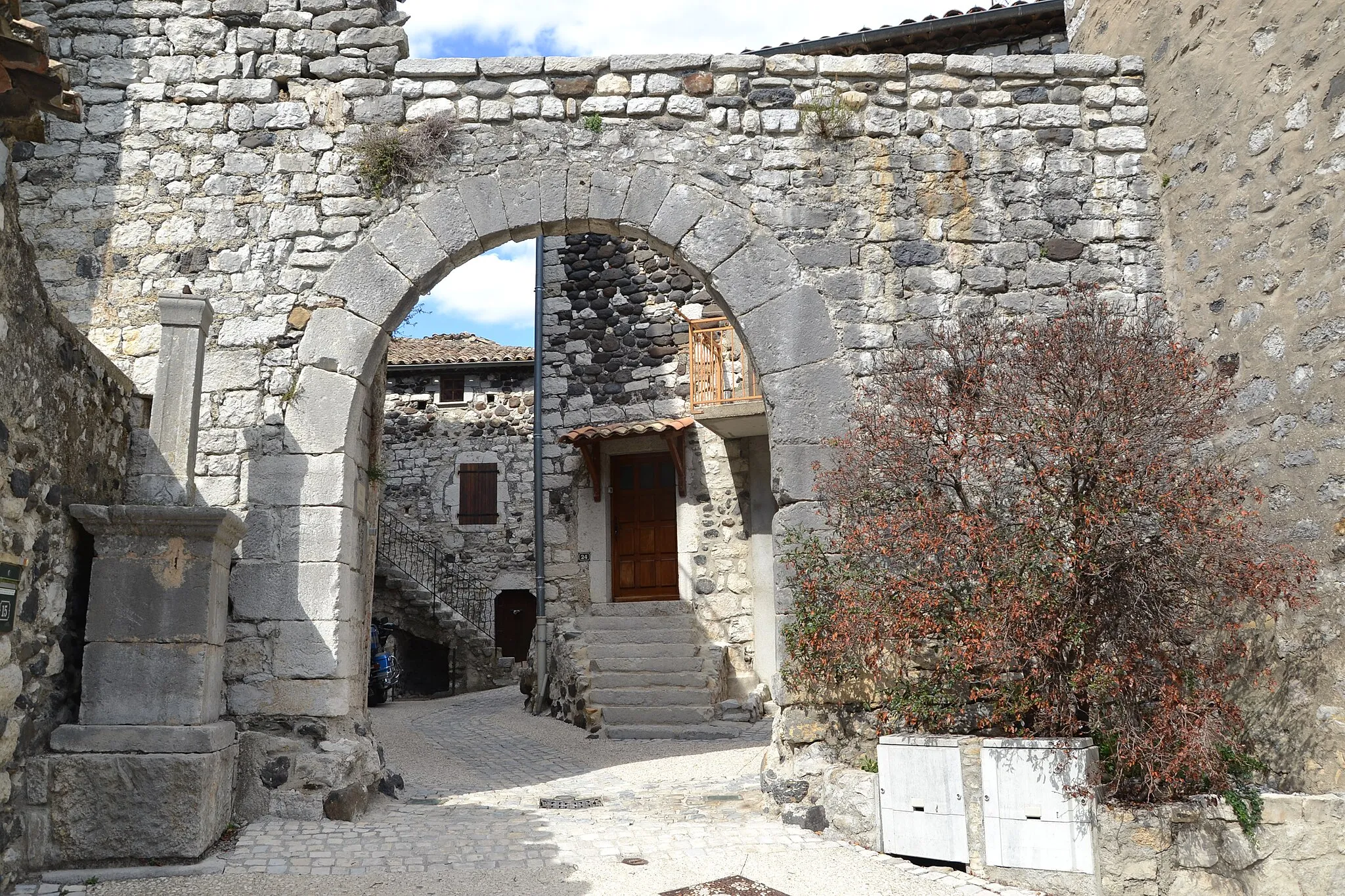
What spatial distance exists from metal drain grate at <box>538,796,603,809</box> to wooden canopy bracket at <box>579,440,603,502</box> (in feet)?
18.6

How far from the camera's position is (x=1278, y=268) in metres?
4.92

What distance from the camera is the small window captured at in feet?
56.7

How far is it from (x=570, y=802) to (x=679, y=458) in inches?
226

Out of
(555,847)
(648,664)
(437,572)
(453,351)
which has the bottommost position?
(555,847)

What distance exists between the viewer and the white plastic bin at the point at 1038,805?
3.93m

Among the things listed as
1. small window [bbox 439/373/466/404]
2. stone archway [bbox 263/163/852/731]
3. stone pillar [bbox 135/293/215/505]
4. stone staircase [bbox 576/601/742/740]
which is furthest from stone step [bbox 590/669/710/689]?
small window [bbox 439/373/466/404]

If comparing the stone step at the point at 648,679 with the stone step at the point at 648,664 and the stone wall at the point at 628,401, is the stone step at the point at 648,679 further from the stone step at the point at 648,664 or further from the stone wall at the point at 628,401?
the stone wall at the point at 628,401

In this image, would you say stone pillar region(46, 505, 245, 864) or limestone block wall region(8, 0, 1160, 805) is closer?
stone pillar region(46, 505, 245, 864)

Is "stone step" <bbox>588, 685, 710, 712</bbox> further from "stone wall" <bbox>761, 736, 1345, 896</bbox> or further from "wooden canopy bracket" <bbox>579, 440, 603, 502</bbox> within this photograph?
"stone wall" <bbox>761, 736, 1345, 896</bbox>

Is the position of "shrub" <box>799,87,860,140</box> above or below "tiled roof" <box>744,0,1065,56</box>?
below

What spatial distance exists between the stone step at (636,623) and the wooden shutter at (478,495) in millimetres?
6603

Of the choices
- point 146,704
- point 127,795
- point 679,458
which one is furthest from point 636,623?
point 127,795

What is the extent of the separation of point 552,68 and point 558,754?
203 inches

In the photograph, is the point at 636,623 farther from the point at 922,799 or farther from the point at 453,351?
the point at 453,351
